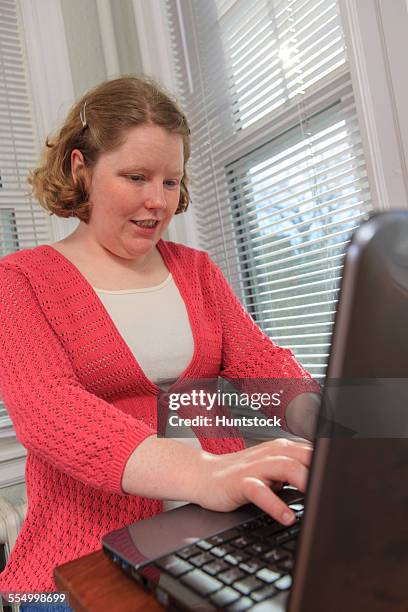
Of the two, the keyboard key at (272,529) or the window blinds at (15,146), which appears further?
the window blinds at (15,146)

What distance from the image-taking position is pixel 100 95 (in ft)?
3.73

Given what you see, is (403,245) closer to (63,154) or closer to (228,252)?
(63,154)

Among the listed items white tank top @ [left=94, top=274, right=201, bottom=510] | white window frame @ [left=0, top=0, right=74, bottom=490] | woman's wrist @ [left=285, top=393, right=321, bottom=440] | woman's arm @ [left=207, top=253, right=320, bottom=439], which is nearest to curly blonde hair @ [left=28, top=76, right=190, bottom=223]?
white tank top @ [left=94, top=274, right=201, bottom=510]

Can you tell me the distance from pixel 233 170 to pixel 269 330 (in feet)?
1.86

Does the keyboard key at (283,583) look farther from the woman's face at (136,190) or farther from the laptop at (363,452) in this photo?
the woman's face at (136,190)

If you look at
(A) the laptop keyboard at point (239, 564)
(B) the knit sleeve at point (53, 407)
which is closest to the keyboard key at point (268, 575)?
(A) the laptop keyboard at point (239, 564)

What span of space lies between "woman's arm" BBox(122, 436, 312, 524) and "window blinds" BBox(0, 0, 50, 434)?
1.53 metres

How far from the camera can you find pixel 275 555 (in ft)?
1.59

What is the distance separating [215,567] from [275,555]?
0.17 ft

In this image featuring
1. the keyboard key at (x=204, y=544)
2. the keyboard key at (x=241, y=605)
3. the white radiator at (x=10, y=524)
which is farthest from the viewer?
the white radiator at (x=10, y=524)

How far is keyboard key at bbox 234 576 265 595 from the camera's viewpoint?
0.44 metres

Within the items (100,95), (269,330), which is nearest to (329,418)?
(100,95)

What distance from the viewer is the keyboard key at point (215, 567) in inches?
18.5

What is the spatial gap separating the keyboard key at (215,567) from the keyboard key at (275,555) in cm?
4
